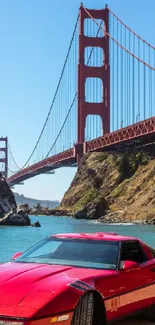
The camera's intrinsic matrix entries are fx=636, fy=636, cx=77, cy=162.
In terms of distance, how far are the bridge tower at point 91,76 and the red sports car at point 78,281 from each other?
286 ft

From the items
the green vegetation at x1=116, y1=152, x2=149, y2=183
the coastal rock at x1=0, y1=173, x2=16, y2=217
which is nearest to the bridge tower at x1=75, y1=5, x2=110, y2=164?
the green vegetation at x1=116, y1=152, x2=149, y2=183

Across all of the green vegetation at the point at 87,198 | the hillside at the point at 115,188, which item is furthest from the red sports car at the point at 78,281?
the green vegetation at the point at 87,198

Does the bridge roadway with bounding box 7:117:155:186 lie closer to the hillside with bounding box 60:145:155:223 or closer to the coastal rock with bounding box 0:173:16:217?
the hillside with bounding box 60:145:155:223

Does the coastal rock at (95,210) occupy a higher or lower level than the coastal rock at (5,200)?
lower

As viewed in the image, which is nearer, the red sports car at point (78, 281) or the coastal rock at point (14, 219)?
the red sports car at point (78, 281)

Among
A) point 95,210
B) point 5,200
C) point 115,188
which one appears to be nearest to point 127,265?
point 5,200

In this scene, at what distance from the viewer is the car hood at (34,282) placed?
5.15 metres

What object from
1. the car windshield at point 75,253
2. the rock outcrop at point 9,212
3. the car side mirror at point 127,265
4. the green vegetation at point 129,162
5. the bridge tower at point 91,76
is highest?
the bridge tower at point 91,76

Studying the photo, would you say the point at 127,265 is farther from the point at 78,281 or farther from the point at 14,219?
the point at 14,219

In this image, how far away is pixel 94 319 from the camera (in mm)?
5715

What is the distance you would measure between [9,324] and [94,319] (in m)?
1.01

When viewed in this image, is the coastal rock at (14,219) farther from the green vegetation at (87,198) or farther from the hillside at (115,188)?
the green vegetation at (87,198)

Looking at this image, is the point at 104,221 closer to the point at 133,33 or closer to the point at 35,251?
the point at 133,33

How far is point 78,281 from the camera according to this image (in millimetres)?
5539
